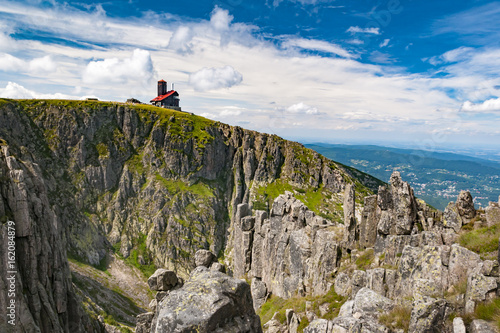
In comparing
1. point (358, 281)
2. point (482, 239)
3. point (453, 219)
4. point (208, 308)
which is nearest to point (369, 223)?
point (358, 281)

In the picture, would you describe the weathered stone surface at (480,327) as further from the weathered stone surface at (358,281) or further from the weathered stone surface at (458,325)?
the weathered stone surface at (358,281)

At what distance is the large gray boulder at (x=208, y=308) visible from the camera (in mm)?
12461

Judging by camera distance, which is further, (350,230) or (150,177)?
(150,177)

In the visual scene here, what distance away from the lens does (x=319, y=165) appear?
189m

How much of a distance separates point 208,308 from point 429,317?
1162 centimetres

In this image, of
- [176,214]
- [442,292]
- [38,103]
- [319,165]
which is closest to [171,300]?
[442,292]

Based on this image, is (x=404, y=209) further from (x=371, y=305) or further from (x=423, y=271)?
(x=371, y=305)

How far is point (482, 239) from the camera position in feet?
67.3

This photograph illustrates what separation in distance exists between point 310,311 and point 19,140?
638ft

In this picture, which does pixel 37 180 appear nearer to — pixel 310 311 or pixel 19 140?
pixel 310 311

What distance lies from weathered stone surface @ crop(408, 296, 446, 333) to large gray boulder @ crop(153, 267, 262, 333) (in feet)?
28.2

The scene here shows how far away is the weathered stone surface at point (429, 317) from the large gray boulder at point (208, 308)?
28.2ft

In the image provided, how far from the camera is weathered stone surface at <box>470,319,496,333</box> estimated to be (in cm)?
1206

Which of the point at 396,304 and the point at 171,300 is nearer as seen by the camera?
the point at 171,300
